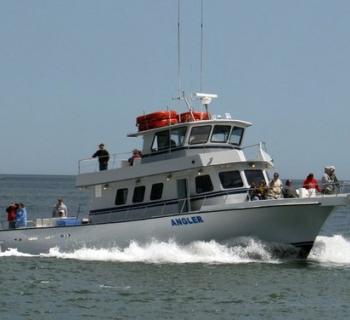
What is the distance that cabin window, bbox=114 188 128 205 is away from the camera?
26.7 metres

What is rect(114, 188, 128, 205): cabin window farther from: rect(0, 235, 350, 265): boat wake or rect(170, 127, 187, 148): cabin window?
rect(170, 127, 187, 148): cabin window

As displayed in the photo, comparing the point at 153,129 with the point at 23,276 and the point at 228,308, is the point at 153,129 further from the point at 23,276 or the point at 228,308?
the point at 228,308

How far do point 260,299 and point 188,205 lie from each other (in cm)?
630

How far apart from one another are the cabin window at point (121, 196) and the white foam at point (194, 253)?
6.00 feet

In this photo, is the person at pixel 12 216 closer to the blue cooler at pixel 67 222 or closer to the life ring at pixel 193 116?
the blue cooler at pixel 67 222

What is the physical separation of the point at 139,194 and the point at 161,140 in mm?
1877

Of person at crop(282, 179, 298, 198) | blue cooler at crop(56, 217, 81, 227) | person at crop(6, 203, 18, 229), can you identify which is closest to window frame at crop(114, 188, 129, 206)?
blue cooler at crop(56, 217, 81, 227)

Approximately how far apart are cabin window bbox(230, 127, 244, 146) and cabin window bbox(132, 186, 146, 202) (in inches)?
126

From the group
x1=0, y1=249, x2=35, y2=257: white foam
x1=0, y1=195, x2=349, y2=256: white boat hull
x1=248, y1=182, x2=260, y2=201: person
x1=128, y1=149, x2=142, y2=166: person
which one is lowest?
x1=0, y1=249, x2=35, y2=257: white foam

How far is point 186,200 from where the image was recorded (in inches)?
998

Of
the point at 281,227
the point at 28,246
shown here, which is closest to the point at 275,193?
the point at 281,227

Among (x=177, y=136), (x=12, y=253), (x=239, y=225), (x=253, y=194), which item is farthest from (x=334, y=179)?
(x=12, y=253)

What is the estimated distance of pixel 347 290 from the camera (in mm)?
20719

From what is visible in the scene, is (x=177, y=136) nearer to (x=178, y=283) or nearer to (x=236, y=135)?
(x=236, y=135)
